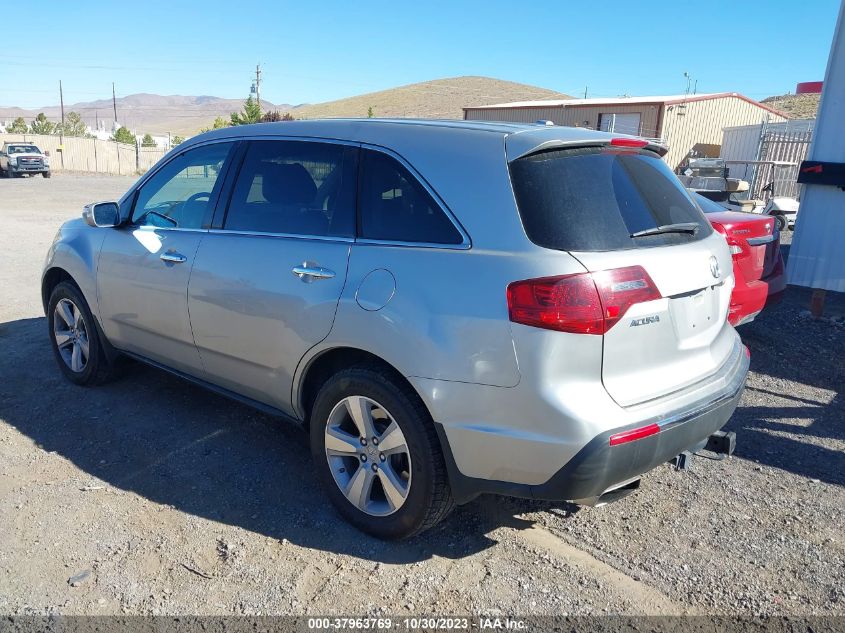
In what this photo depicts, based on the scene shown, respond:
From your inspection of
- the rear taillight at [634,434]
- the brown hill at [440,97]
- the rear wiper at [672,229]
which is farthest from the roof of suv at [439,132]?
the brown hill at [440,97]

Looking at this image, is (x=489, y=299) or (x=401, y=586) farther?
(x=401, y=586)

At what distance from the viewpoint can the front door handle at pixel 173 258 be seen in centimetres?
402

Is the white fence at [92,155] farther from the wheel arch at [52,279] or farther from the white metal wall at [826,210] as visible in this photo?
the white metal wall at [826,210]

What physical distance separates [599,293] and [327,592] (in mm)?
1643

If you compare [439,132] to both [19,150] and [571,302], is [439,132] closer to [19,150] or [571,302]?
[571,302]

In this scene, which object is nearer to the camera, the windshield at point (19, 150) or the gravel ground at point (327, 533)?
the gravel ground at point (327, 533)

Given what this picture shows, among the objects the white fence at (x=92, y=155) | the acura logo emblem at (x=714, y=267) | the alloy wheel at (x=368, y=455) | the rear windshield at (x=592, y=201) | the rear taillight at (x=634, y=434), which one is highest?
the rear windshield at (x=592, y=201)

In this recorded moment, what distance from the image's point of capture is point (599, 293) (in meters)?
2.65

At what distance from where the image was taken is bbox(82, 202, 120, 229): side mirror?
4.58 m

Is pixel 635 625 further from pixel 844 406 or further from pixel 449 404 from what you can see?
pixel 844 406

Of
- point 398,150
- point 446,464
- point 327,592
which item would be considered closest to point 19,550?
point 327,592

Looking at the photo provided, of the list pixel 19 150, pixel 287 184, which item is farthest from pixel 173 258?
pixel 19 150

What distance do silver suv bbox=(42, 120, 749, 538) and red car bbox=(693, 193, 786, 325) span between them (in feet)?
6.21

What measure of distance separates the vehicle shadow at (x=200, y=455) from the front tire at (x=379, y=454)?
0.15 meters
